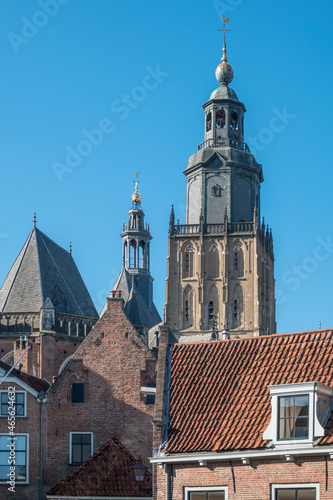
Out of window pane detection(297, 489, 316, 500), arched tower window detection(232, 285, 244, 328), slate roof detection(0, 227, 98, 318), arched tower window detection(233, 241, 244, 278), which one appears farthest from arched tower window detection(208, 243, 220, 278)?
window pane detection(297, 489, 316, 500)

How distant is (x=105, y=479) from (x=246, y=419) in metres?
9.84

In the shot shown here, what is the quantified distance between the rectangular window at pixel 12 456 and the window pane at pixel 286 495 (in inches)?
625

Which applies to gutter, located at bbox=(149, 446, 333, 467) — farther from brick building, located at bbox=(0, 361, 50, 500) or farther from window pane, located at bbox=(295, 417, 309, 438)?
brick building, located at bbox=(0, 361, 50, 500)

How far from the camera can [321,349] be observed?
87.0ft

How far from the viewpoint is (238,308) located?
93375 millimetres

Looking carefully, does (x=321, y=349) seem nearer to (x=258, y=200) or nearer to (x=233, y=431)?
(x=233, y=431)

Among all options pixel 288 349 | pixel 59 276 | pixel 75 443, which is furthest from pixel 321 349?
pixel 59 276

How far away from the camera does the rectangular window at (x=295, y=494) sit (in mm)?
24392

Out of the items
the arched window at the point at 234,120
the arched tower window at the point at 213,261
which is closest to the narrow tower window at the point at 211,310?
the arched tower window at the point at 213,261

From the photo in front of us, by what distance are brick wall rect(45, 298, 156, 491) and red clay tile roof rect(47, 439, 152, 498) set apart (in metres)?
3.09

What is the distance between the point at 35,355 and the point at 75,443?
20826 millimetres

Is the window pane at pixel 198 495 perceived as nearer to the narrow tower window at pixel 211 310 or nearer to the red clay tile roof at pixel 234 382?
the red clay tile roof at pixel 234 382

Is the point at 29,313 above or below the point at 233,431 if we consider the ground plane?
above

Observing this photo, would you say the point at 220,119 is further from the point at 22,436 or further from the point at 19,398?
the point at 22,436
